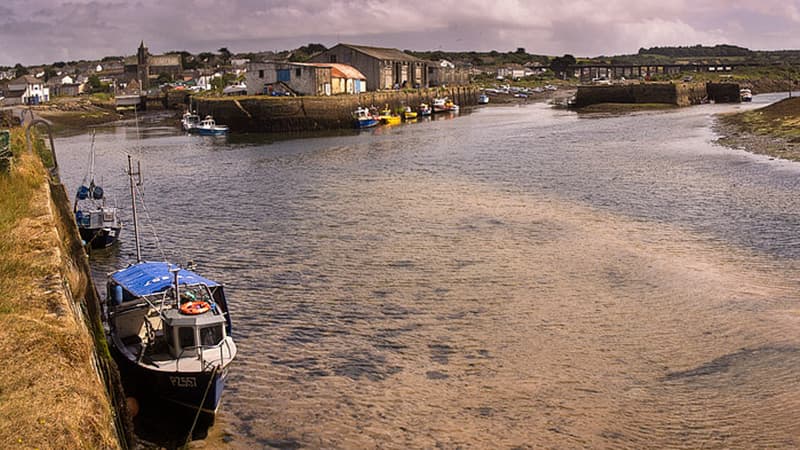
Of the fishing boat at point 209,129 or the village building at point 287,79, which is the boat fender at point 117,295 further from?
the village building at point 287,79

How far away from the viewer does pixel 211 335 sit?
36.4ft

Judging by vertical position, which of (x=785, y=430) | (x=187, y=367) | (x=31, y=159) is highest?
(x=31, y=159)

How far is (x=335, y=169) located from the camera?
3634 centimetres

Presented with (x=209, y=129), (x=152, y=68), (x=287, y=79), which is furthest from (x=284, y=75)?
(x=152, y=68)

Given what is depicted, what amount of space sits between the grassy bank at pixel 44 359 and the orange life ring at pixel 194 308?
147 cm

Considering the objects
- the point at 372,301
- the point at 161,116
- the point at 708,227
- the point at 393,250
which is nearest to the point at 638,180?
the point at 708,227

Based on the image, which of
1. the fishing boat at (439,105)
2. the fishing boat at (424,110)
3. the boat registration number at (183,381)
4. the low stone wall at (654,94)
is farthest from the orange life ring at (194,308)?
the low stone wall at (654,94)

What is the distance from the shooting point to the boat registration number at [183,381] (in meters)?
10.4

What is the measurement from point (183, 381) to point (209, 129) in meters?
48.4

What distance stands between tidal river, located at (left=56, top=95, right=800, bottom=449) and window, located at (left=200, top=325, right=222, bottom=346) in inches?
39.9

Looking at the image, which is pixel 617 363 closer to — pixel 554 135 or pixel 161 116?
pixel 554 135

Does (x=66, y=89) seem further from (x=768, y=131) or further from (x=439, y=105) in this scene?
(x=768, y=131)

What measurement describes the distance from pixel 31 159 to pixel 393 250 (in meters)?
11.9

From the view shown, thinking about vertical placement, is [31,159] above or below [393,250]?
above
